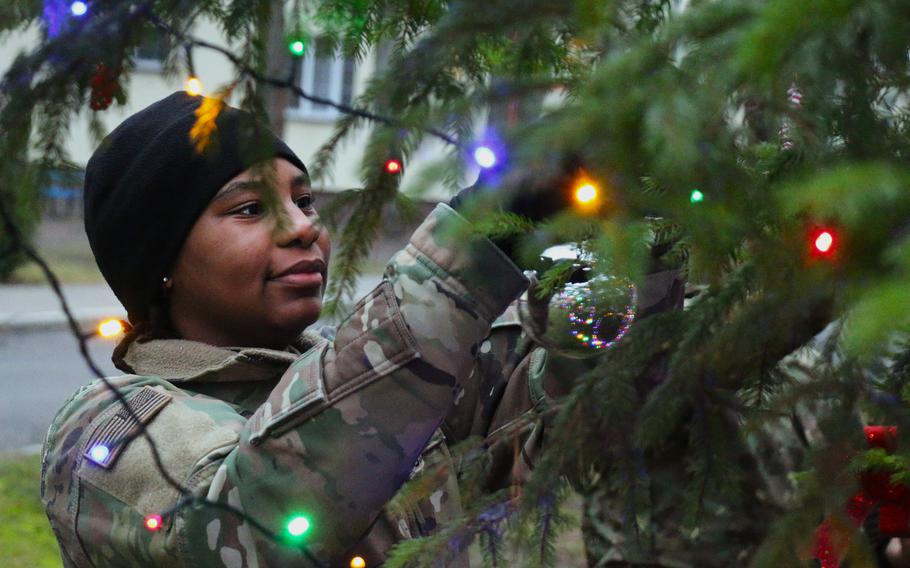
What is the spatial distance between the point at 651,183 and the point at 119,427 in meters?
0.93

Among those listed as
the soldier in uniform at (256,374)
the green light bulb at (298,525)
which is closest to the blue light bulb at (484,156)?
the soldier in uniform at (256,374)

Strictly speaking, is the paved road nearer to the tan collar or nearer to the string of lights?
the tan collar

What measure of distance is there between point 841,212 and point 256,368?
48.1 inches

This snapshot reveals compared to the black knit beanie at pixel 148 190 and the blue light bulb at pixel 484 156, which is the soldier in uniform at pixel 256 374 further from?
the blue light bulb at pixel 484 156

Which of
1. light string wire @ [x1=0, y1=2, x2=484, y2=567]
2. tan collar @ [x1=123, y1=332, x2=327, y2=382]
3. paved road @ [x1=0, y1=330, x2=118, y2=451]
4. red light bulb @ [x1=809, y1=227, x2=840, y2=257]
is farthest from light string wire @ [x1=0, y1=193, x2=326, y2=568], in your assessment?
paved road @ [x1=0, y1=330, x2=118, y2=451]

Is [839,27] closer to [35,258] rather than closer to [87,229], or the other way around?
[35,258]

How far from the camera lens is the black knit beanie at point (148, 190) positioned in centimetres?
191

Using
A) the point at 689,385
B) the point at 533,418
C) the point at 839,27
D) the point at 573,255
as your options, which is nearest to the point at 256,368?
the point at 533,418

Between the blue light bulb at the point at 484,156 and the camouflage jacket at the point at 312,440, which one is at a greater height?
the blue light bulb at the point at 484,156

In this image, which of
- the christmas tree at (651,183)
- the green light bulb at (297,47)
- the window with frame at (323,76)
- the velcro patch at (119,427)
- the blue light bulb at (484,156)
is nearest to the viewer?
the christmas tree at (651,183)

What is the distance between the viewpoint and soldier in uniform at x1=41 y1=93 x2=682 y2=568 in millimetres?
1452

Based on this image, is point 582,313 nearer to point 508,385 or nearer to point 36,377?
point 508,385

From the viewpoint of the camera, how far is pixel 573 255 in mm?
1327

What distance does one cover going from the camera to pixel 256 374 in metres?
1.86
